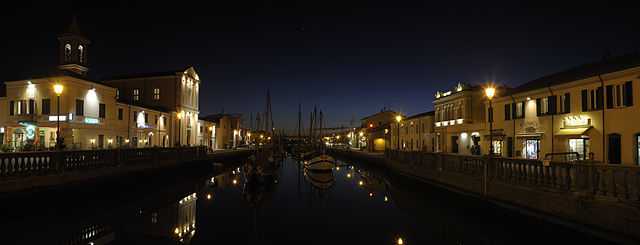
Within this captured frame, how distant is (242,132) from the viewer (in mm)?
119750

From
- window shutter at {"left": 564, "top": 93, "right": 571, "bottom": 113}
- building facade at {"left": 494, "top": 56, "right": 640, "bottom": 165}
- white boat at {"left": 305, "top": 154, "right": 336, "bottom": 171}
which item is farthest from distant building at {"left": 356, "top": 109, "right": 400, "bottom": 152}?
window shutter at {"left": 564, "top": 93, "right": 571, "bottom": 113}

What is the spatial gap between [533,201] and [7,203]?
19.9m

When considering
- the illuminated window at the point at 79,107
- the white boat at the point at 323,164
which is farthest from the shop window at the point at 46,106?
the white boat at the point at 323,164

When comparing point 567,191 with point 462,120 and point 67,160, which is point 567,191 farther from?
point 462,120

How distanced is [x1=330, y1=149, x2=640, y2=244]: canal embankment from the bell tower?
5084 centimetres

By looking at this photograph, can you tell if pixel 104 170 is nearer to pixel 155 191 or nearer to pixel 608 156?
pixel 155 191

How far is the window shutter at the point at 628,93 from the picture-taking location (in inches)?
883

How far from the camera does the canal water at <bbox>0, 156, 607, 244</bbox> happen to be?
46.8 feet

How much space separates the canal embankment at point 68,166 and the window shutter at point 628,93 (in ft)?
97.0

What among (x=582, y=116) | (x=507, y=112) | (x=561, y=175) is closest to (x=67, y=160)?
(x=561, y=175)

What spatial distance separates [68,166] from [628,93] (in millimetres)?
29919

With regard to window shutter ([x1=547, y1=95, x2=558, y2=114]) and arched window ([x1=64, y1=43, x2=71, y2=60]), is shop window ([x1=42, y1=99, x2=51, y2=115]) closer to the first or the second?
arched window ([x1=64, y1=43, x2=71, y2=60])

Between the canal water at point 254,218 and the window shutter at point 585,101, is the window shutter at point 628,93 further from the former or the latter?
the canal water at point 254,218

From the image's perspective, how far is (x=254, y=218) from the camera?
19.0 m
